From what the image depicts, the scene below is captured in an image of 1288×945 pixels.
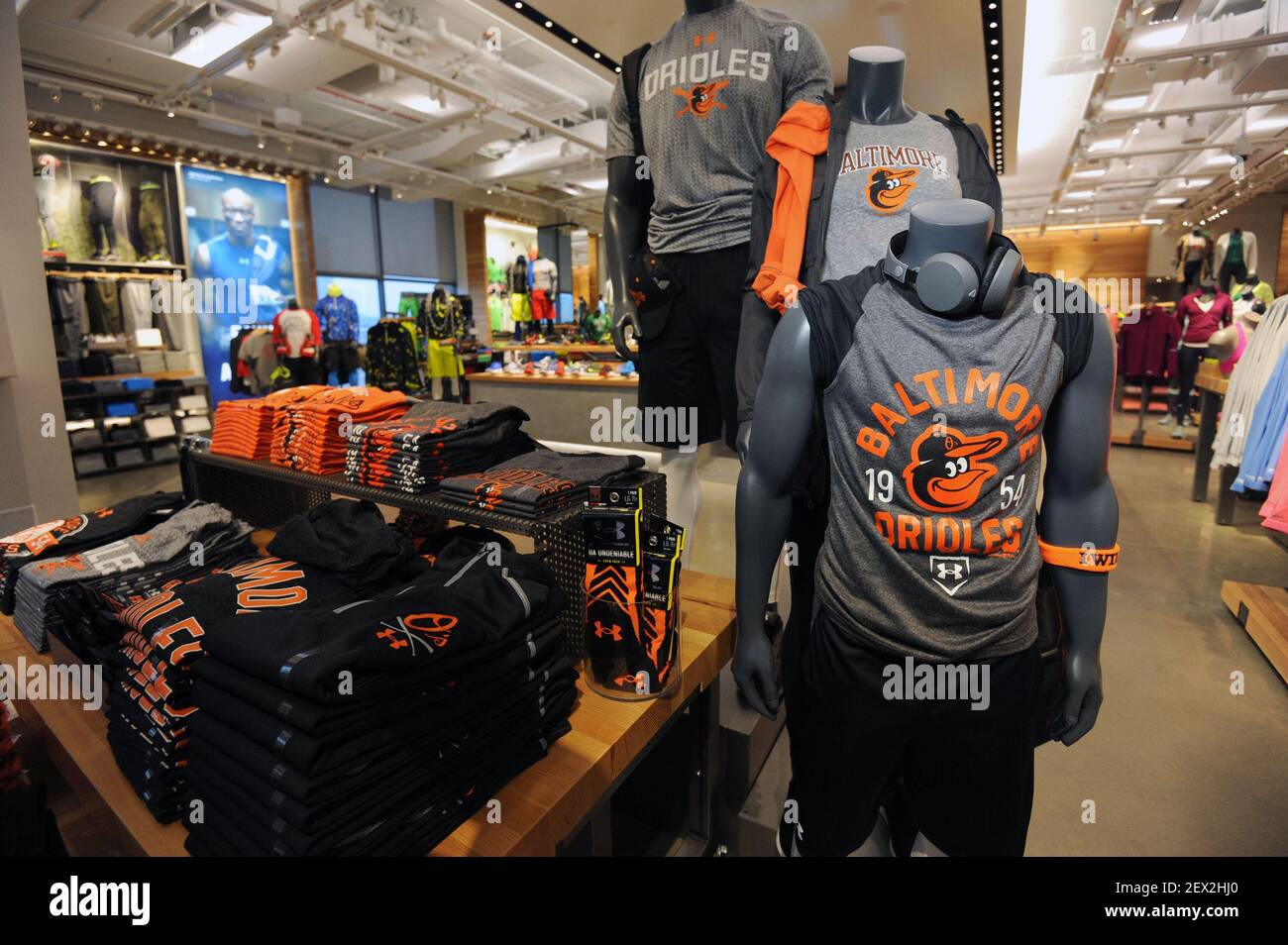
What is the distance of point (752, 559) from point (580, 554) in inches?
16.3

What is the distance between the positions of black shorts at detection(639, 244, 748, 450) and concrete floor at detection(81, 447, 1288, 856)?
0.65 m

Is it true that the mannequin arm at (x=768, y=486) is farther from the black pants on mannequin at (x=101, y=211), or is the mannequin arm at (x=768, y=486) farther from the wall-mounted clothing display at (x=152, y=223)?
the wall-mounted clothing display at (x=152, y=223)

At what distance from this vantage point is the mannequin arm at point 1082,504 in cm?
107

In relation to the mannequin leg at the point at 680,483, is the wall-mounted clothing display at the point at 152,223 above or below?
above

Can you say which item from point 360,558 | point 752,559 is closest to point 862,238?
point 752,559

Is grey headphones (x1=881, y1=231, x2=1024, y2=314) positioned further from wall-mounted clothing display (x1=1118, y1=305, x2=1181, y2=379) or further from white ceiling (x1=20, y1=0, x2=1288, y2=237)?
wall-mounted clothing display (x1=1118, y1=305, x2=1181, y2=379)

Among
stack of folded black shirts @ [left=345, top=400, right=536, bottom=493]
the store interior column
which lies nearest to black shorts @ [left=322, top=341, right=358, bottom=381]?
the store interior column

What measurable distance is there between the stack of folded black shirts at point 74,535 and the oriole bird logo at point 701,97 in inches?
69.8

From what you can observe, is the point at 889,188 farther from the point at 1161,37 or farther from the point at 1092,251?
the point at 1092,251

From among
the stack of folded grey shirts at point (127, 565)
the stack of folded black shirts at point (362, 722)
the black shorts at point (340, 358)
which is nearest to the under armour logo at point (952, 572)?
the stack of folded black shirts at point (362, 722)

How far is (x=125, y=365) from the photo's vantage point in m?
7.63

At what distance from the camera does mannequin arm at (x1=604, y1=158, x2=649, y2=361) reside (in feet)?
6.25

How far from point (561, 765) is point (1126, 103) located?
10.3 metres
